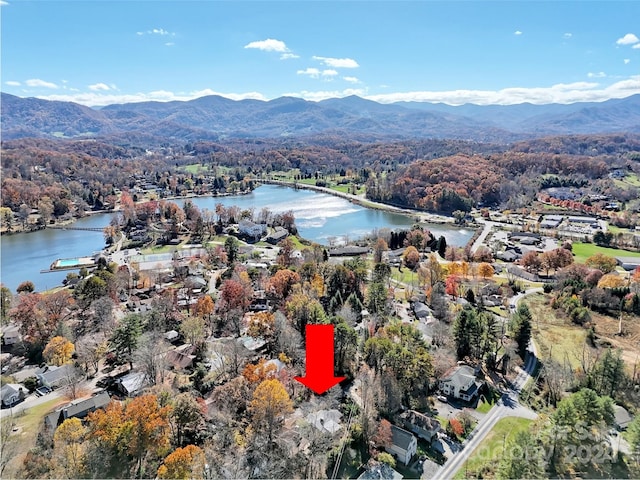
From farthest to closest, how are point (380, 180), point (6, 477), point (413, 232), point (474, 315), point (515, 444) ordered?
1. point (380, 180)
2. point (413, 232)
3. point (474, 315)
4. point (515, 444)
5. point (6, 477)

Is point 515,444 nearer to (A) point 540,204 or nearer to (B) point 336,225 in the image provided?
(B) point 336,225

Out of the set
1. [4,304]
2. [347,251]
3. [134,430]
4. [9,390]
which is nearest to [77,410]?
[134,430]

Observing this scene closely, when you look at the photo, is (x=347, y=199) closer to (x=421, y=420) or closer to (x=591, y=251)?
(x=591, y=251)

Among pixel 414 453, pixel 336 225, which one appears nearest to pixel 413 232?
pixel 336 225

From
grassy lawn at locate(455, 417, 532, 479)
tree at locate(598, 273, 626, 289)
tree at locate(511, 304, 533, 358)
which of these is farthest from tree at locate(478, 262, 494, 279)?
grassy lawn at locate(455, 417, 532, 479)

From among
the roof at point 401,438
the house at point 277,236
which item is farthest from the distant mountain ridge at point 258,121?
the roof at point 401,438

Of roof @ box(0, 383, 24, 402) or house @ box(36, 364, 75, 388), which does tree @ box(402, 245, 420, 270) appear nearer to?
house @ box(36, 364, 75, 388)

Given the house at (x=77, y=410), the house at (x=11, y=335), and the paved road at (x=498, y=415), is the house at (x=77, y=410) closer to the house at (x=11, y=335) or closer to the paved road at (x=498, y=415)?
the house at (x=11, y=335)
